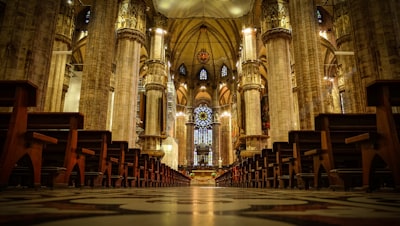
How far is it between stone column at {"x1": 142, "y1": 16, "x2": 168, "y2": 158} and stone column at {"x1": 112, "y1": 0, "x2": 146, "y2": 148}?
6.03 meters

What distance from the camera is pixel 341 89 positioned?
1908cm

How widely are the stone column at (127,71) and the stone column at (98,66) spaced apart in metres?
2.25

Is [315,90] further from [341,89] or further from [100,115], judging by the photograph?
[341,89]

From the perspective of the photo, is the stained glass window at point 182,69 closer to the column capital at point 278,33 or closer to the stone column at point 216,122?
the stone column at point 216,122

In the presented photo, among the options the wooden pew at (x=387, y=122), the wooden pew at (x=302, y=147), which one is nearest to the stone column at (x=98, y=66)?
the wooden pew at (x=302, y=147)

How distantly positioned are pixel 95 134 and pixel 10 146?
302 centimetres

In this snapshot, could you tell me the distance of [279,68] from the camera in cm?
1404

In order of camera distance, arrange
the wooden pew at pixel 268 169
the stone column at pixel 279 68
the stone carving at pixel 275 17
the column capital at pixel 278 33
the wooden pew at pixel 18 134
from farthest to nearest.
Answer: the stone carving at pixel 275 17
the column capital at pixel 278 33
the stone column at pixel 279 68
the wooden pew at pixel 268 169
the wooden pew at pixel 18 134

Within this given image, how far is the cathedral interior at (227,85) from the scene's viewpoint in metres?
1.50

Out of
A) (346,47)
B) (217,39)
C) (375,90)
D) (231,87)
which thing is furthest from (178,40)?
(375,90)

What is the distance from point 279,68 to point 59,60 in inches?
410

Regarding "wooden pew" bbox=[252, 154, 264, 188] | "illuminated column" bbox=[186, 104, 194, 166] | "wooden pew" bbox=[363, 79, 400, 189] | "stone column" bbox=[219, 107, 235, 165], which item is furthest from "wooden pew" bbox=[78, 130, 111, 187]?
"illuminated column" bbox=[186, 104, 194, 166]

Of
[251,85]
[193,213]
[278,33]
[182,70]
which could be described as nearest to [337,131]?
[193,213]

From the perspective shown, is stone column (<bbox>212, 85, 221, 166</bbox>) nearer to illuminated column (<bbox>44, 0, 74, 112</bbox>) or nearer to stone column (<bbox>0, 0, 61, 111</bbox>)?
illuminated column (<bbox>44, 0, 74, 112</bbox>)
